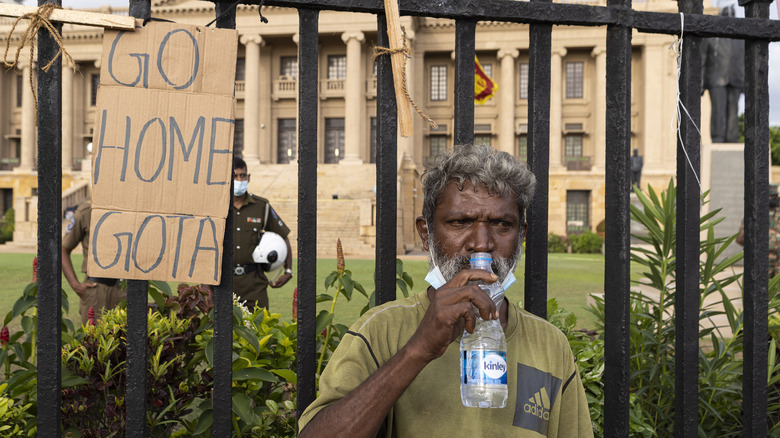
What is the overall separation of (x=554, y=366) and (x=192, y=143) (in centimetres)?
116

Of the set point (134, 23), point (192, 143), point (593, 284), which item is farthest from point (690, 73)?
point (593, 284)

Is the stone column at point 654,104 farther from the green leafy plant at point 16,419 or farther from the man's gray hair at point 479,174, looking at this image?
the green leafy plant at point 16,419

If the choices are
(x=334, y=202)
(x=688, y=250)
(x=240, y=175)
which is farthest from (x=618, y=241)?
(x=334, y=202)

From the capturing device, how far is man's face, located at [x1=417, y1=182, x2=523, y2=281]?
1.65m

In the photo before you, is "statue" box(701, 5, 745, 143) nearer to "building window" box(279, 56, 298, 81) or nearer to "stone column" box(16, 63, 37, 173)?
"building window" box(279, 56, 298, 81)

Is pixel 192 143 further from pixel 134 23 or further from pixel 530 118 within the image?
pixel 530 118

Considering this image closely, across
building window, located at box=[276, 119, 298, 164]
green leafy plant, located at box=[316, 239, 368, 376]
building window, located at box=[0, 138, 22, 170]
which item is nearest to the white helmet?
green leafy plant, located at box=[316, 239, 368, 376]

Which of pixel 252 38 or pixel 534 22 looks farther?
pixel 252 38

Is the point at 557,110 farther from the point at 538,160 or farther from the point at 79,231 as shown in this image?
the point at 538,160

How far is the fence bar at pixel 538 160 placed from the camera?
1.94 metres

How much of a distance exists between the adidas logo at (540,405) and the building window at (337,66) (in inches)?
1604

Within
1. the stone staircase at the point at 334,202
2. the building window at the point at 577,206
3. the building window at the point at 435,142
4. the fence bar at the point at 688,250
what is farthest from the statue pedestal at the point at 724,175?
the building window at the point at 435,142

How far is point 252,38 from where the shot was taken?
38.2 metres

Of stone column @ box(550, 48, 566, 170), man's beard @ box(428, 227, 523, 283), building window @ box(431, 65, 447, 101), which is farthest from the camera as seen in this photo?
building window @ box(431, 65, 447, 101)
